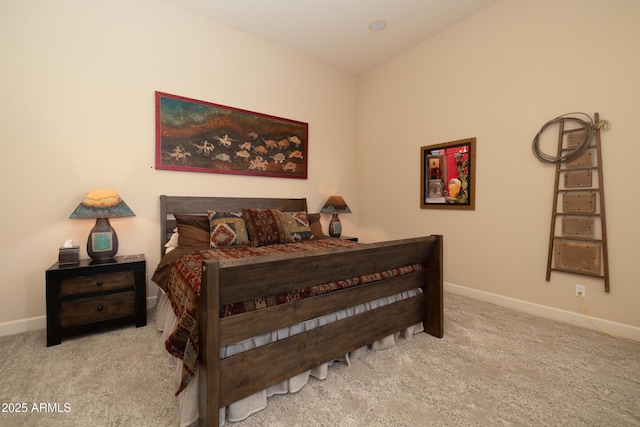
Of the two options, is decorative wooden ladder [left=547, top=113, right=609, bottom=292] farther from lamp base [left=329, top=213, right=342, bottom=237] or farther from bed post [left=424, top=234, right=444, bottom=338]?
lamp base [left=329, top=213, right=342, bottom=237]

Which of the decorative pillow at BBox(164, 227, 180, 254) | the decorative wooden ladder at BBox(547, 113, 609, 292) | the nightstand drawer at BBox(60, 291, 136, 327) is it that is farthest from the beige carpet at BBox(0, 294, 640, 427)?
the decorative pillow at BBox(164, 227, 180, 254)

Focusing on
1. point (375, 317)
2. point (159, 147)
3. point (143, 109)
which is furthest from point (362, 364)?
point (143, 109)

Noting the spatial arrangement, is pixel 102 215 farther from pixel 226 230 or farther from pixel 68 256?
pixel 226 230

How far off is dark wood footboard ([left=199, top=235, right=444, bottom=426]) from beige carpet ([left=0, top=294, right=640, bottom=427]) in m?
0.20

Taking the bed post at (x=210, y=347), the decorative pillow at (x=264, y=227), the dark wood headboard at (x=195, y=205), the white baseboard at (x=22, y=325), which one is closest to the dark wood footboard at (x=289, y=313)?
the bed post at (x=210, y=347)

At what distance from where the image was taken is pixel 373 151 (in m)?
4.35

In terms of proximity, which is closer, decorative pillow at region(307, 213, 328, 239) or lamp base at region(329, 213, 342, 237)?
decorative pillow at region(307, 213, 328, 239)

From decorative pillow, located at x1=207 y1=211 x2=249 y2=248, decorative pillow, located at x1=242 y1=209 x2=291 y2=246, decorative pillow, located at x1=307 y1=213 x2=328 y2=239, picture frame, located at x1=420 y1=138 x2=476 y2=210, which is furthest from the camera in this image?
decorative pillow, located at x1=307 y1=213 x2=328 y2=239

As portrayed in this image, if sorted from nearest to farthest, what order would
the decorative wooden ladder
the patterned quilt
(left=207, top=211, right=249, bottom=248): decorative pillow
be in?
1. the patterned quilt
2. the decorative wooden ladder
3. (left=207, top=211, right=249, bottom=248): decorative pillow

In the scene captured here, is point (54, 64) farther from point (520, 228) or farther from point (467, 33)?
point (520, 228)

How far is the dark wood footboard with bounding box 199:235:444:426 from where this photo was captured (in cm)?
123

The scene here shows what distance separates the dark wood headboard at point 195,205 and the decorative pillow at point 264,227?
45 cm

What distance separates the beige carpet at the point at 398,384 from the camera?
1400 mm

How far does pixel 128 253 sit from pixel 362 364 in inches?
96.3
